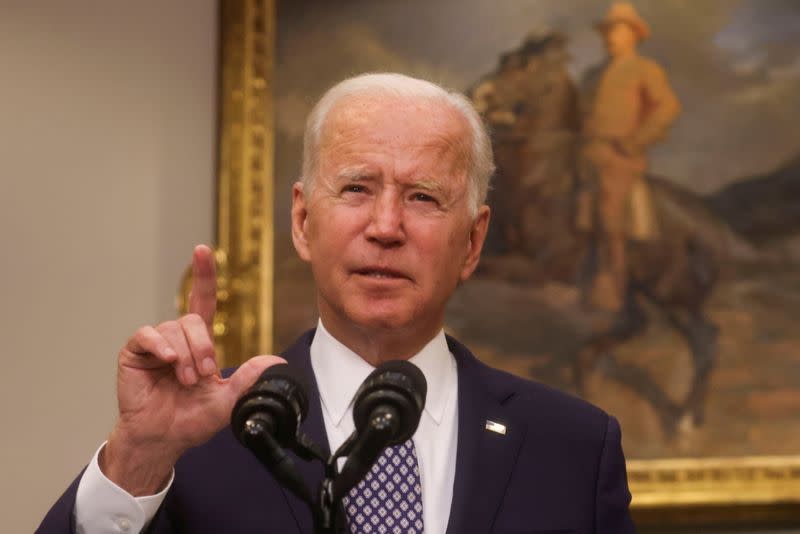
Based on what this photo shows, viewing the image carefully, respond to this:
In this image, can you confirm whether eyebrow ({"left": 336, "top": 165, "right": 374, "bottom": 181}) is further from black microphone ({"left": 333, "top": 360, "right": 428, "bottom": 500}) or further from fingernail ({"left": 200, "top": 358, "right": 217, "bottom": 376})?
black microphone ({"left": 333, "top": 360, "right": 428, "bottom": 500})

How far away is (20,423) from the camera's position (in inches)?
157

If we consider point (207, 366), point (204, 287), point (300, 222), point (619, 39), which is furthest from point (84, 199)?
point (207, 366)

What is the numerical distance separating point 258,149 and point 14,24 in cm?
97

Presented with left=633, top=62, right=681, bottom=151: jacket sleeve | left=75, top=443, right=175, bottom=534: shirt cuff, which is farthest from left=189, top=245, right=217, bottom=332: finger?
left=633, top=62, right=681, bottom=151: jacket sleeve

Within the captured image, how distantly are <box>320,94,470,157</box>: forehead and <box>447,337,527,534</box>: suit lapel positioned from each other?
0.50 m

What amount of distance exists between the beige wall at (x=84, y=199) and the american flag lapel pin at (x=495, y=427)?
203 cm

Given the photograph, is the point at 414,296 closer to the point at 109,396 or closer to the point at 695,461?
the point at 109,396

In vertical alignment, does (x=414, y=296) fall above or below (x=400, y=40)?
below

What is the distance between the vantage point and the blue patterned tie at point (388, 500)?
7.15 feet

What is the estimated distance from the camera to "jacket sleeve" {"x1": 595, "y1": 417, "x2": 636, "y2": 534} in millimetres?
2346

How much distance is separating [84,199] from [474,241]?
6.59 feet

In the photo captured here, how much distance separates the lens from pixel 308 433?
88.9 inches

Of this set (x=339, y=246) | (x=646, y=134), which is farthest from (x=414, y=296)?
(x=646, y=134)

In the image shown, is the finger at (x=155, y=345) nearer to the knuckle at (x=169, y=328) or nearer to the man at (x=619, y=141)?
the knuckle at (x=169, y=328)
